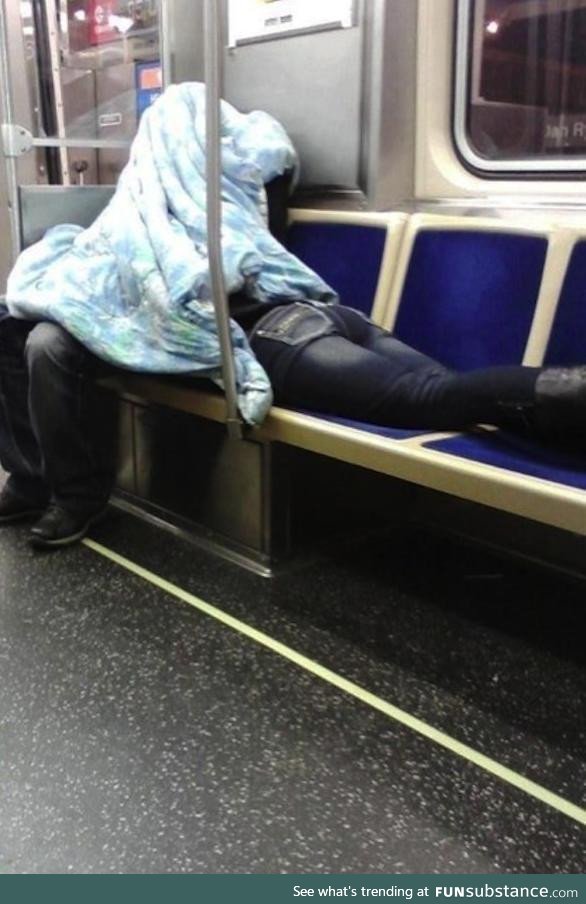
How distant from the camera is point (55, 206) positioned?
118 inches

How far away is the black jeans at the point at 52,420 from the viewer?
2.46 metres

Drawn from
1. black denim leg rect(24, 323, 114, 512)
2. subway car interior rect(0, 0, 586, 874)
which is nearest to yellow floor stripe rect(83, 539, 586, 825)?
subway car interior rect(0, 0, 586, 874)

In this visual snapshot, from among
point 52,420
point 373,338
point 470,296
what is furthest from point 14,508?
point 470,296

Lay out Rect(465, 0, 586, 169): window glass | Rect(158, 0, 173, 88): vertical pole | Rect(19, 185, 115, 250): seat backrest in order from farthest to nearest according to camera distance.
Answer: Rect(158, 0, 173, 88): vertical pole
Rect(19, 185, 115, 250): seat backrest
Rect(465, 0, 586, 169): window glass

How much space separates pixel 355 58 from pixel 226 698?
1.93m

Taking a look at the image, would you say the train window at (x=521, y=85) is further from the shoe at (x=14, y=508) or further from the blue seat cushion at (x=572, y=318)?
the shoe at (x=14, y=508)

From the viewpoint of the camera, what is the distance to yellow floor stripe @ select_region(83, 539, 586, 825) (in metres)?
1.50

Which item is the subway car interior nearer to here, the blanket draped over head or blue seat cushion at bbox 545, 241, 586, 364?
blue seat cushion at bbox 545, 241, 586, 364

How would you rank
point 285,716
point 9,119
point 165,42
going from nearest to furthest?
point 285,716
point 9,119
point 165,42

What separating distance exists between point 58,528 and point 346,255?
118cm

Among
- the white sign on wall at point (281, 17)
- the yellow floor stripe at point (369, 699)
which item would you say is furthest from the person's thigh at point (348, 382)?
the white sign on wall at point (281, 17)

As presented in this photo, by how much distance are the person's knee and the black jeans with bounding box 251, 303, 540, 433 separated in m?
0.55

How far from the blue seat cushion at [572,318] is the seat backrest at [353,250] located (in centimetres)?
57

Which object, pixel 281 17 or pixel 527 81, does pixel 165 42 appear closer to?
pixel 281 17
